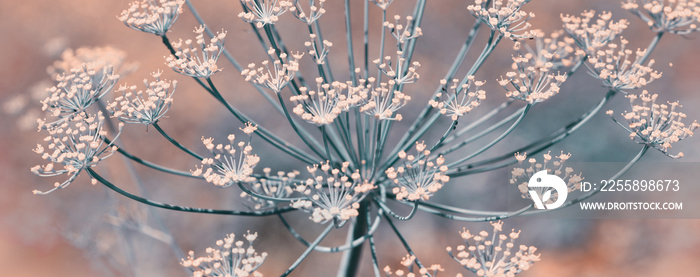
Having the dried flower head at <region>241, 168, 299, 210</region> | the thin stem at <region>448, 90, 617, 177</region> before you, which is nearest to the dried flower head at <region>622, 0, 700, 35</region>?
the thin stem at <region>448, 90, 617, 177</region>

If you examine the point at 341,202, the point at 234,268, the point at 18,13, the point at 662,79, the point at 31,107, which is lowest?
the point at 234,268

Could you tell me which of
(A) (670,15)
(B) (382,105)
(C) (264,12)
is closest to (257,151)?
(C) (264,12)

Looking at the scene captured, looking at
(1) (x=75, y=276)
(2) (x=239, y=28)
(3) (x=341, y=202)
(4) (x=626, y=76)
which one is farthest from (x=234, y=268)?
(1) (x=75, y=276)

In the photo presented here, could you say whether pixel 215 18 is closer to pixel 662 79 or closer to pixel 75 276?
pixel 75 276

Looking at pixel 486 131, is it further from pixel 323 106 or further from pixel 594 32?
pixel 323 106

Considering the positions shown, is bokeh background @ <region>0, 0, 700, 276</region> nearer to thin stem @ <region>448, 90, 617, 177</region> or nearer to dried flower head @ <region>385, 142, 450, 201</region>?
thin stem @ <region>448, 90, 617, 177</region>

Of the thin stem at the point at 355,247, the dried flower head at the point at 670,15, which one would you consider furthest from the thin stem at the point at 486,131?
the dried flower head at the point at 670,15
